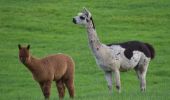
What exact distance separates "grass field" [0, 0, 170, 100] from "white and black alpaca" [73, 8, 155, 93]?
4.91 meters

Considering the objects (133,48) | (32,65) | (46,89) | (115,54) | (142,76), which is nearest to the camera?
(46,89)

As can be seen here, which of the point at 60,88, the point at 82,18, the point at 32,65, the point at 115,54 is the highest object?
the point at 82,18

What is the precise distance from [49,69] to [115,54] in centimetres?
305

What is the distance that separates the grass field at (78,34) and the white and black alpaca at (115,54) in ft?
16.1

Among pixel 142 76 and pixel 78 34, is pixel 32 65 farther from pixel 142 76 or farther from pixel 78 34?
pixel 78 34

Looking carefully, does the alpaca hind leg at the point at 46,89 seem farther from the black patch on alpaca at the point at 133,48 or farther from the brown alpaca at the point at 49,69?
the black patch on alpaca at the point at 133,48

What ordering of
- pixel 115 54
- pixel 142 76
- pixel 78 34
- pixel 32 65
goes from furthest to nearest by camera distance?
1. pixel 78 34
2. pixel 142 76
3. pixel 115 54
4. pixel 32 65

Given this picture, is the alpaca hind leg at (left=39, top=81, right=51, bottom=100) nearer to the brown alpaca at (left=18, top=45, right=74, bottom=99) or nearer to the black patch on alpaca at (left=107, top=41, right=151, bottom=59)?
the brown alpaca at (left=18, top=45, right=74, bottom=99)

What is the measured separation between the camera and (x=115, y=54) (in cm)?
2067

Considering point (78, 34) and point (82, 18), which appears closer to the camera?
point (82, 18)

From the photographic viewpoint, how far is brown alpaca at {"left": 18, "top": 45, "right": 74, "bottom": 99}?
17641 millimetres

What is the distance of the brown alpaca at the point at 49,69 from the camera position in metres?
17.6

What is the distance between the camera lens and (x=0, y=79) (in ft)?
100.0

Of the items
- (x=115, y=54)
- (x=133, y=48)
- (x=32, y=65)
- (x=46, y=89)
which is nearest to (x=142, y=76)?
(x=133, y=48)
